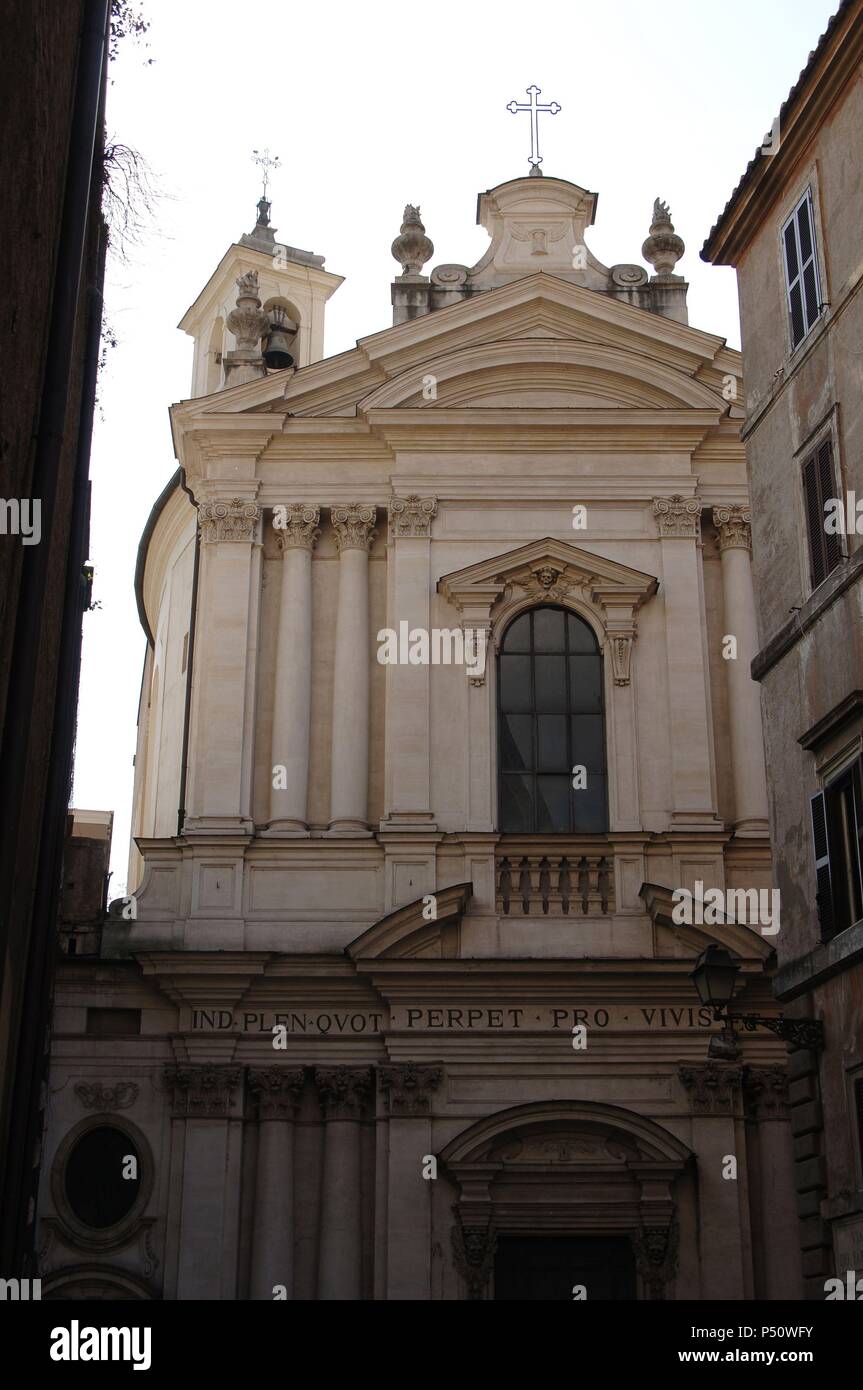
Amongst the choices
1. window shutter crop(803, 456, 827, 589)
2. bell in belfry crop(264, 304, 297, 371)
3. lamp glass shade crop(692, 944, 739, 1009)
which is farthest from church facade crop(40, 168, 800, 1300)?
window shutter crop(803, 456, 827, 589)

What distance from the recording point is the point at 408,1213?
1656cm

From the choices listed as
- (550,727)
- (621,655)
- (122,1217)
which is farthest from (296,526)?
(122,1217)

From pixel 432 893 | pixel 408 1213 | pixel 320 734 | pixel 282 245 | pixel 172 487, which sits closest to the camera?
pixel 408 1213

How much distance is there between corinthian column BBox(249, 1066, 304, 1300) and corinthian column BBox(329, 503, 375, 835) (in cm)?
258

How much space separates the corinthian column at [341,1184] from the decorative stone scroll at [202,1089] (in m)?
0.85

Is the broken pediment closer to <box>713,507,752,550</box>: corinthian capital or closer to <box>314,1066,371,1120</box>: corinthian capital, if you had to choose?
<box>713,507,752,550</box>: corinthian capital

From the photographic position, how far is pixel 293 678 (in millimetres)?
18859

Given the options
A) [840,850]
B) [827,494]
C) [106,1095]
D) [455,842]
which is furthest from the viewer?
[455,842]

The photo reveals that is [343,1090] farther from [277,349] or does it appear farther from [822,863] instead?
[277,349]

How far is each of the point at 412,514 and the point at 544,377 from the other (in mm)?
2273

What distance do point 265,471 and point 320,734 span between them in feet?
10.0

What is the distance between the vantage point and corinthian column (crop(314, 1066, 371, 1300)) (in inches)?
651

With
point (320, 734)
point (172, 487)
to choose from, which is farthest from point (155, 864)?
point (172, 487)
